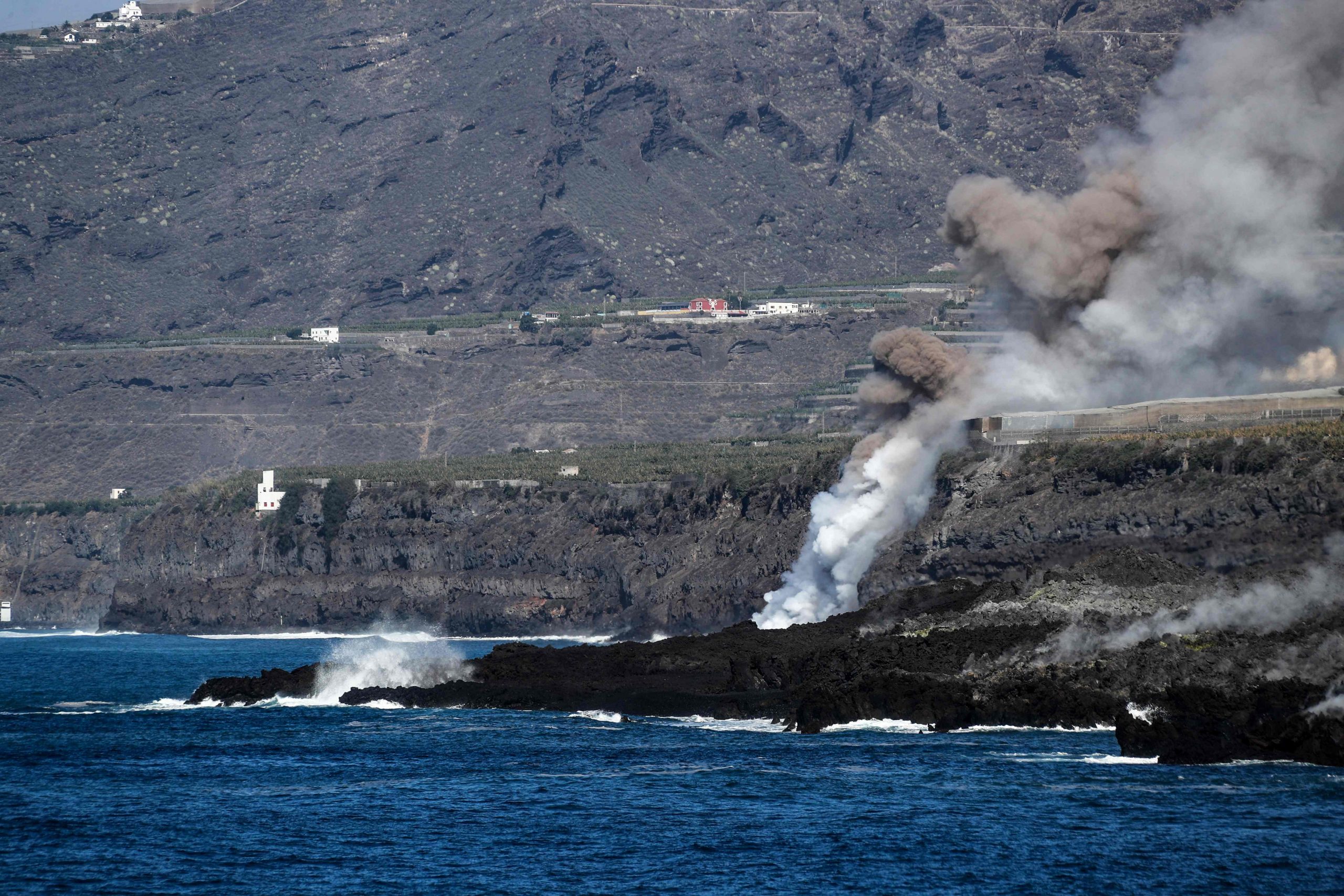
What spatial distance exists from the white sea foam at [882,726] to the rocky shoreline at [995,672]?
18 centimetres

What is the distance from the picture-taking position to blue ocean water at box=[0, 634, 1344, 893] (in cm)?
6762

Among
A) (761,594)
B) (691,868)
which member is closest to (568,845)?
(691,868)

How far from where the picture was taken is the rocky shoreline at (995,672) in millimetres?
78062

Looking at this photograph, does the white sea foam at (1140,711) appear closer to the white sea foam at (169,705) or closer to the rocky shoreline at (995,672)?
the rocky shoreline at (995,672)

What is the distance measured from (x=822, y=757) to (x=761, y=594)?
6458 cm

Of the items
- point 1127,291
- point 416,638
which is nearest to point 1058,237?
point 1127,291

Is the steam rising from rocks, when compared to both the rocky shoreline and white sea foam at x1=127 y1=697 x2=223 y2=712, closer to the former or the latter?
the rocky shoreline

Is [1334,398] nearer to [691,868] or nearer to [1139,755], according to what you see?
[1139,755]

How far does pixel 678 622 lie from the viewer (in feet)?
529


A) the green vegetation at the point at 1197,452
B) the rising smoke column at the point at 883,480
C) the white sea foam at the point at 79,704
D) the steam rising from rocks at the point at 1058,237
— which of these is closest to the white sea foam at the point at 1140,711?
the green vegetation at the point at 1197,452

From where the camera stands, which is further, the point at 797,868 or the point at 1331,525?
the point at 1331,525

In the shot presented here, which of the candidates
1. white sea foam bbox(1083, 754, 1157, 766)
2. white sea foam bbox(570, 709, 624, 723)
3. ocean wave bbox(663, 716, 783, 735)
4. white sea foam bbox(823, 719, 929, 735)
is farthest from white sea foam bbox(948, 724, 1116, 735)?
white sea foam bbox(570, 709, 624, 723)

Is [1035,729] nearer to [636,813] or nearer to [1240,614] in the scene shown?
[1240,614]

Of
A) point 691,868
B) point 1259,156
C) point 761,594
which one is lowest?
point 691,868
